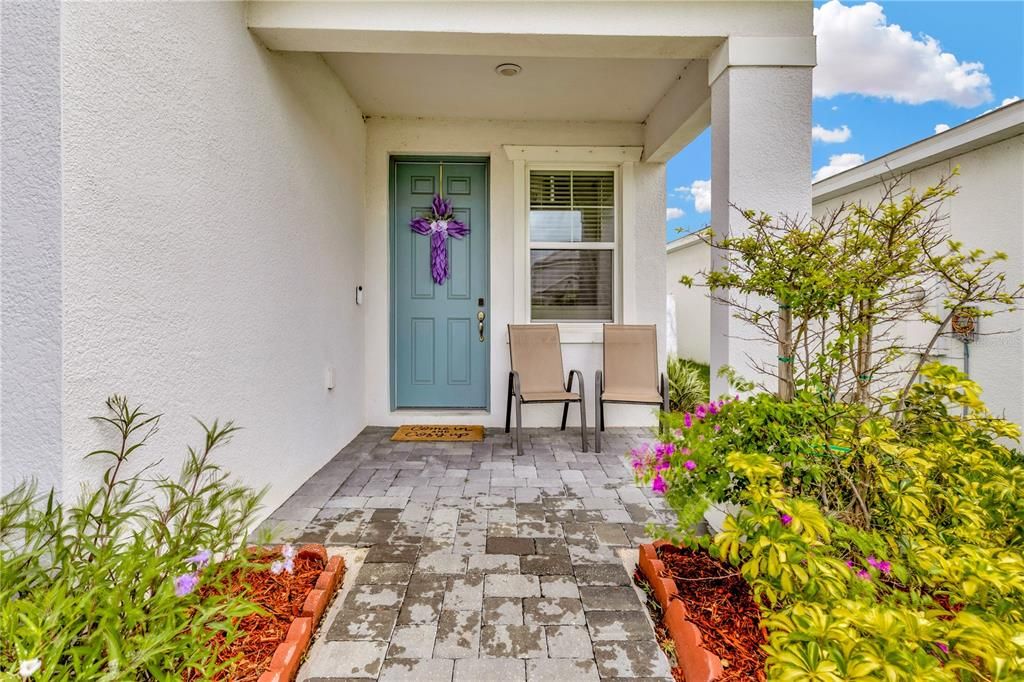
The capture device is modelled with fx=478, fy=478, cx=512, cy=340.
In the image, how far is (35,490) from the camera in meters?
1.27

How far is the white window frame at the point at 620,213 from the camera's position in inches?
170

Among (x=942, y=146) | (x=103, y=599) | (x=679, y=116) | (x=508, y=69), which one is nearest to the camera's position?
(x=103, y=599)

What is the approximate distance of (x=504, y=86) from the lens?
3666 millimetres

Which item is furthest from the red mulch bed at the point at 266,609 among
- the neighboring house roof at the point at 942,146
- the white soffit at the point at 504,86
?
the neighboring house roof at the point at 942,146

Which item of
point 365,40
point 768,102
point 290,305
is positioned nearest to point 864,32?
point 768,102

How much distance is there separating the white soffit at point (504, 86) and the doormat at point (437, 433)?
275cm

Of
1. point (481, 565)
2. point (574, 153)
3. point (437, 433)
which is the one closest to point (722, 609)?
point (481, 565)

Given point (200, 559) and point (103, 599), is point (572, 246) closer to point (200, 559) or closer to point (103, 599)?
point (200, 559)

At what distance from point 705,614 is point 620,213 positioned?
3.59m

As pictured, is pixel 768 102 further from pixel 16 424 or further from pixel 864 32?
pixel 864 32

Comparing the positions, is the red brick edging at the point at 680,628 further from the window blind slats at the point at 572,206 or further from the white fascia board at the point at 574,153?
the white fascia board at the point at 574,153

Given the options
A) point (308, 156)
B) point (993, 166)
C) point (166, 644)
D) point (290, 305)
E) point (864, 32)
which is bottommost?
point (166, 644)

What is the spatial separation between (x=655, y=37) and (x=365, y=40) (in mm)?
1471

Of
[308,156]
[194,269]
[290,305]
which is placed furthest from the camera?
[308,156]
